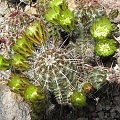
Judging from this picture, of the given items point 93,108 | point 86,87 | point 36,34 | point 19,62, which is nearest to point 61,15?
point 36,34

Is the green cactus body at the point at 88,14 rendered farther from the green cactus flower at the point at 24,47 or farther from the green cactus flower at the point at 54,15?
the green cactus flower at the point at 24,47

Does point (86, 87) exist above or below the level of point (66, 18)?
below

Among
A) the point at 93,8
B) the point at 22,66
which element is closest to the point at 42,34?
the point at 22,66

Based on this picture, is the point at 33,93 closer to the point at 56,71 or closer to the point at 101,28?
the point at 56,71

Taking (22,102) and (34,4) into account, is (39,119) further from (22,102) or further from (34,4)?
(34,4)

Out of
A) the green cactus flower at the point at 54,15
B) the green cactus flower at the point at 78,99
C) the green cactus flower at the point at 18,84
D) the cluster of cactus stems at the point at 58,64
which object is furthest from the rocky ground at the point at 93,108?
the green cactus flower at the point at 54,15

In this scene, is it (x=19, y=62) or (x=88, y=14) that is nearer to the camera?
(x=19, y=62)
